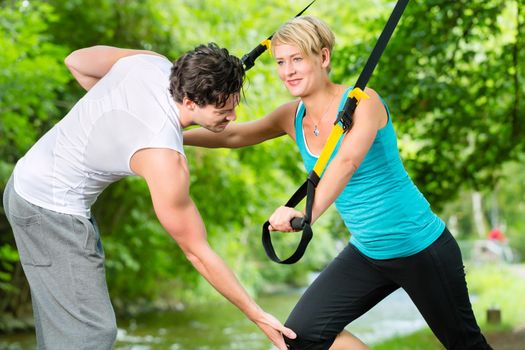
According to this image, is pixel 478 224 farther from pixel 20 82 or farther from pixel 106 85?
pixel 106 85

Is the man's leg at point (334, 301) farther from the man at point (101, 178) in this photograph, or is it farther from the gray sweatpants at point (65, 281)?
the gray sweatpants at point (65, 281)

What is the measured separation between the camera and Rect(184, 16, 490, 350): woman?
130 inches

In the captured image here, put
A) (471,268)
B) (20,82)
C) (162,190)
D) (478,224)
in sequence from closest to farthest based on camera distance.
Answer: (162,190)
(20,82)
(471,268)
(478,224)

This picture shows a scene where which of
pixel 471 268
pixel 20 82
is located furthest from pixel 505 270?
pixel 20 82

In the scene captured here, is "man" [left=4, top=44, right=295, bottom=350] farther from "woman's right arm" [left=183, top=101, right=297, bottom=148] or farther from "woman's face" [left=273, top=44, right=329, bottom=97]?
"woman's right arm" [left=183, top=101, right=297, bottom=148]

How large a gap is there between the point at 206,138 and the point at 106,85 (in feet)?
2.48

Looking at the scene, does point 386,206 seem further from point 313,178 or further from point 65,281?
point 65,281

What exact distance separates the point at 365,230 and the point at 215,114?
0.86 metres

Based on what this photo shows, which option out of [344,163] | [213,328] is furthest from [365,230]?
[213,328]

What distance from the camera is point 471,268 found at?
20.8 metres

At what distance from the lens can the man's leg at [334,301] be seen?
3529mm

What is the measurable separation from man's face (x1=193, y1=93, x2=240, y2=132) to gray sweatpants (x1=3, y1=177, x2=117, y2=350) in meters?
0.54

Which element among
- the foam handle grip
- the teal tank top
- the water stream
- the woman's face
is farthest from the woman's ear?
the water stream

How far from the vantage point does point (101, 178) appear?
118 inches
